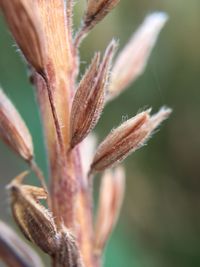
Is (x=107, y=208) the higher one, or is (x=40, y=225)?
(x=40, y=225)

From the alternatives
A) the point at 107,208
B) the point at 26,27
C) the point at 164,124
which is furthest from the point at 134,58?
the point at 164,124

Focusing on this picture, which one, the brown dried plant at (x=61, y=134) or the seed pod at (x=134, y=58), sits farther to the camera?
the seed pod at (x=134, y=58)

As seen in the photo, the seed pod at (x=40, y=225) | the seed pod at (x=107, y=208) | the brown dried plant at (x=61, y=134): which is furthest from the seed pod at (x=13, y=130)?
the seed pod at (x=107, y=208)

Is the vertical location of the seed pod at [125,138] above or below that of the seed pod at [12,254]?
above

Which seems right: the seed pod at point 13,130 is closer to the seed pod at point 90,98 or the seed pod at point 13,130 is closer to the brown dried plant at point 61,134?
the brown dried plant at point 61,134

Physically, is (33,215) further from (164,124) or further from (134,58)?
(164,124)
